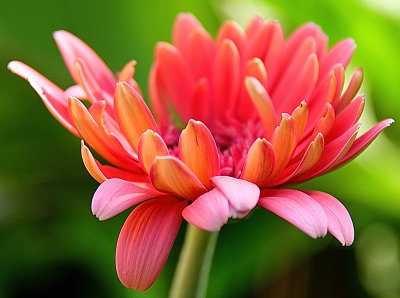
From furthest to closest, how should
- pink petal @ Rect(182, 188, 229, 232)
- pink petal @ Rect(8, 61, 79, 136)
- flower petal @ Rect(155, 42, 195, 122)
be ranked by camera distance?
flower petal @ Rect(155, 42, 195, 122)
pink petal @ Rect(8, 61, 79, 136)
pink petal @ Rect(182, 188, 229, 232)

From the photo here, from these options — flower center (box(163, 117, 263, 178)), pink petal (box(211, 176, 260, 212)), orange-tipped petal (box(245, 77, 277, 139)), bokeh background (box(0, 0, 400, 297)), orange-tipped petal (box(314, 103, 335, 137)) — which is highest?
orange-tipped petal (box(314, 103, 335, 137))

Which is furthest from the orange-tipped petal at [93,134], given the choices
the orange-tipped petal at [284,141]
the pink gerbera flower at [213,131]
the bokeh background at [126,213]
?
the bokeh background at [126,213]

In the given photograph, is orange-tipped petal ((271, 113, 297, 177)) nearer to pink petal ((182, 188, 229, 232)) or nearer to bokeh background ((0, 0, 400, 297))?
pink petal ((182, 188, 229, 232))

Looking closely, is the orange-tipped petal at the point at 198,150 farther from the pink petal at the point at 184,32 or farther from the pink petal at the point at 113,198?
the pink petal at the point at 184,32

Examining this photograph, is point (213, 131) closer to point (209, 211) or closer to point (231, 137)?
point (231, 137)

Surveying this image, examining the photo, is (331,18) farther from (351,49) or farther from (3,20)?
(3,20)

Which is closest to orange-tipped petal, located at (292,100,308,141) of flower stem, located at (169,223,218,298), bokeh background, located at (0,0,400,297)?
flower stem, located at (169,223,218,298)
